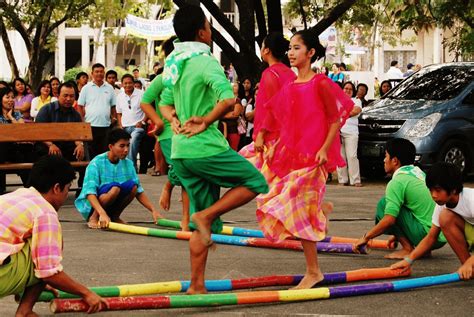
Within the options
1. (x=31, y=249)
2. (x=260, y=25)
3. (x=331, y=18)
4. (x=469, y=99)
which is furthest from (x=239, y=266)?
(x=260, y=25)

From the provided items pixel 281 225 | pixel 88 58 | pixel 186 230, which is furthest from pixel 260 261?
pixel 88 58

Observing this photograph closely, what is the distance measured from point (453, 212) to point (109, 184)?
14.5 feet

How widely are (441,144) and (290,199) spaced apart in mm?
9884

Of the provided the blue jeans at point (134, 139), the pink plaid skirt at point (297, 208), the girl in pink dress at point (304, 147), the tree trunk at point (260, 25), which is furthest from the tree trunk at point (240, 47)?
the pink plaid skirt at point (297, 208)

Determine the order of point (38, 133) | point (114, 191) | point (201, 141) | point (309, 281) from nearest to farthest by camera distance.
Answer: point (201, 141) < point (309, 281) < point (114, 191) < point (38, 133)

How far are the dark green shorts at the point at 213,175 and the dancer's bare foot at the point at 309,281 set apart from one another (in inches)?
29.3

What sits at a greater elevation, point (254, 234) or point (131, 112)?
point (131, 112)

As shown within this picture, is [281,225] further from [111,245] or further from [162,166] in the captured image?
[162,166]

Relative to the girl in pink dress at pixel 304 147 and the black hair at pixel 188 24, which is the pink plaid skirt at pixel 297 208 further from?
the black hair at pixel 188 24

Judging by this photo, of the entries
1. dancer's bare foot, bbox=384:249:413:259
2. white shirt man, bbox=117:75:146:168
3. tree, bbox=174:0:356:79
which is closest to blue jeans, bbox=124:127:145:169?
white shirt man, bbox=117:75:146:168

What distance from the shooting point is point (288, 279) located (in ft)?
27.2

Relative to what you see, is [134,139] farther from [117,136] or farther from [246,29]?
[117,136]

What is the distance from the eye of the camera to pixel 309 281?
26.9 ft

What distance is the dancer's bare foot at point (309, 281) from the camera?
26.8 ft
